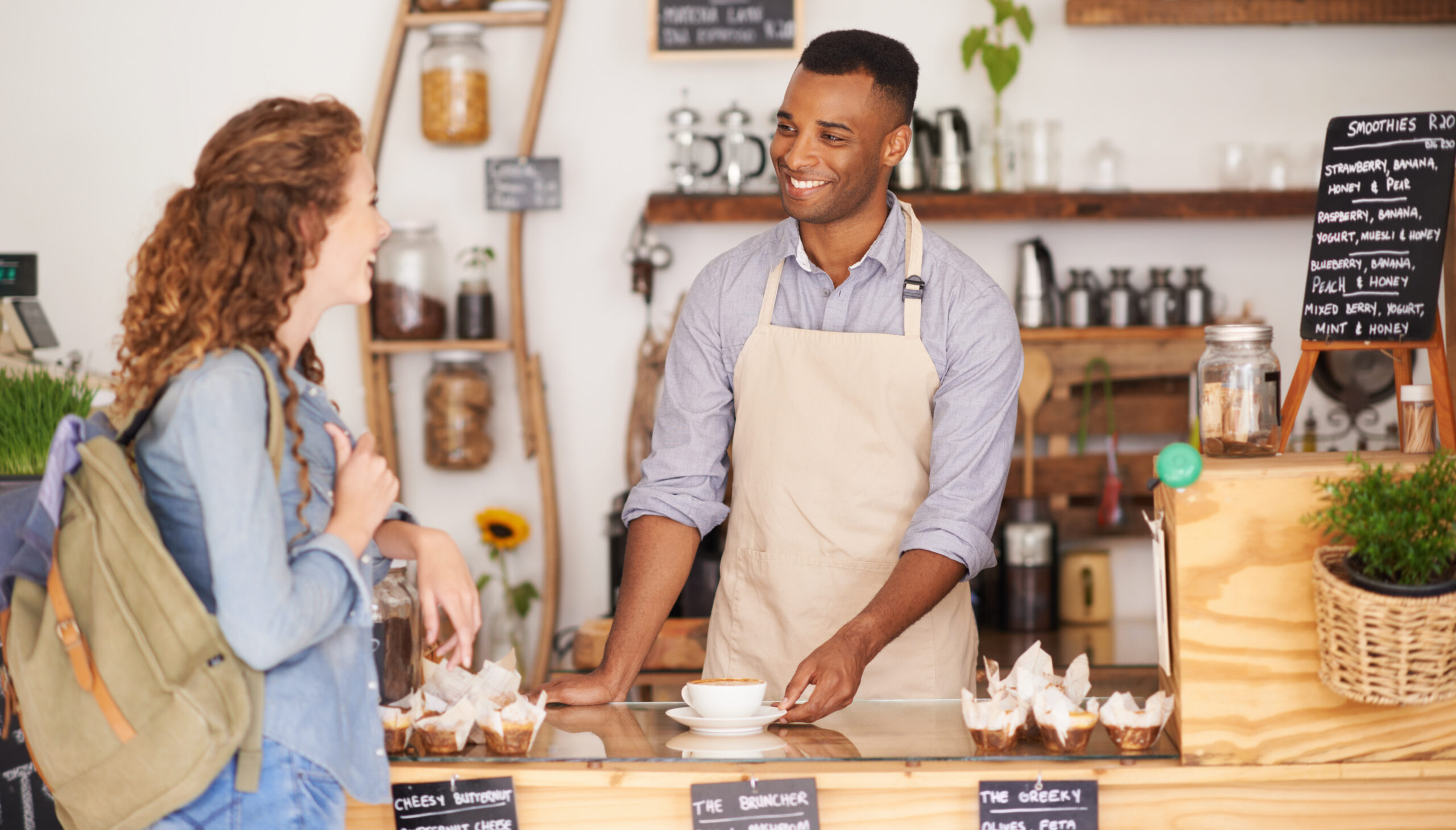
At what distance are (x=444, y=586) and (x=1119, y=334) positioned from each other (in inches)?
102

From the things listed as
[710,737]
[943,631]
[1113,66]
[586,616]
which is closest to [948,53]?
[1113,66]

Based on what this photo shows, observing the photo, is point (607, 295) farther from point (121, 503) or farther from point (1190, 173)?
point (121, 503)

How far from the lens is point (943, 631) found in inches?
76.0

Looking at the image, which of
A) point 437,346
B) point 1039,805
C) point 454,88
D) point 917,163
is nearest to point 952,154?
point 917,163

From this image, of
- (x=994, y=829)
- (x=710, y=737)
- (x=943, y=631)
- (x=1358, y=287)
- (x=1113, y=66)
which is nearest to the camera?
(x=994, y=829)

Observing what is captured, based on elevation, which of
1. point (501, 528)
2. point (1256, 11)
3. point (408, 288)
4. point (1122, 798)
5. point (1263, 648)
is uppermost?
point (1256, 11)

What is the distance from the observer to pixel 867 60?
192cm

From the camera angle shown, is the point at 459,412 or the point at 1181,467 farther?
the point at 459,412

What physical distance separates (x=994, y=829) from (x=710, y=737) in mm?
304

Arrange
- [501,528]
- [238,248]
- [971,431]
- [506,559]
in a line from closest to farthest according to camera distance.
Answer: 1. [238,248]
2. [971,431]
3. [501,528]
4. [506,559]

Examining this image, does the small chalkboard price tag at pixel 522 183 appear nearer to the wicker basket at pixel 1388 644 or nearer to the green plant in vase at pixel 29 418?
the green plant in vase at pixel 29 418

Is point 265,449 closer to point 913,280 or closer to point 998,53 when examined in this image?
point 913,280

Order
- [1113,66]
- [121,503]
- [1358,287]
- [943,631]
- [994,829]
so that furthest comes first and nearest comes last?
[1113,66], [943,631], [1358,287], [994,829], [121,503]

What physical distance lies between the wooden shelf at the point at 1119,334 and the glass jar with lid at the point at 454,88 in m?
1.54
